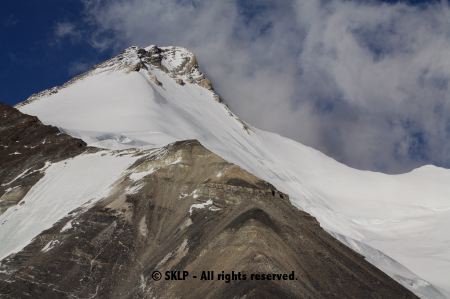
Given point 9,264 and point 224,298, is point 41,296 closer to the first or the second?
point 9,264

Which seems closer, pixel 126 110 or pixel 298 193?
pixel 126 110

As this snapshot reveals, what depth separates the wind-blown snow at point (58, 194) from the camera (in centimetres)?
6191

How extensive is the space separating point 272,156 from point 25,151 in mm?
62938

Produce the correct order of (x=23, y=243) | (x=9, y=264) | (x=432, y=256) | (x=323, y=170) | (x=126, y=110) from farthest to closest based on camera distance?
(x=323, y=170), (x=126, y=110), (x=432, y=256), (x=23, y=243), (x=9, y=264)

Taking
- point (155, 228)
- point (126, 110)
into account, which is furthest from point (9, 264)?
point (126, 110)

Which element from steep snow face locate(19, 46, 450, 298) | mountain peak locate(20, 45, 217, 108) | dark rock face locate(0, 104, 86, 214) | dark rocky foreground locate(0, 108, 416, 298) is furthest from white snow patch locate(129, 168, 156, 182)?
mountain peak locate(20, 45, 217, 108)

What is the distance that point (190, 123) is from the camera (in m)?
117

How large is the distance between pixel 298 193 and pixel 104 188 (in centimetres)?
5790

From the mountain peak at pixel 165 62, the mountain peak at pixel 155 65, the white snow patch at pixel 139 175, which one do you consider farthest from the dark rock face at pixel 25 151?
the mountain peak at pixel 165 62

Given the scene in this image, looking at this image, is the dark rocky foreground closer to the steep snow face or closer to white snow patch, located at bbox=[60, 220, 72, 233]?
white snow patch, located at bbox=[60, 220, 72, 233]

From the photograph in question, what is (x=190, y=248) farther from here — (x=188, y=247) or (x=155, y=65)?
(x=155, y=65)

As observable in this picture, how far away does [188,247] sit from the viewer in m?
51.8

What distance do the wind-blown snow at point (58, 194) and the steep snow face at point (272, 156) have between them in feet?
35.1

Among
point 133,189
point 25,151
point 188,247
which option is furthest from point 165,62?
point 188,247
